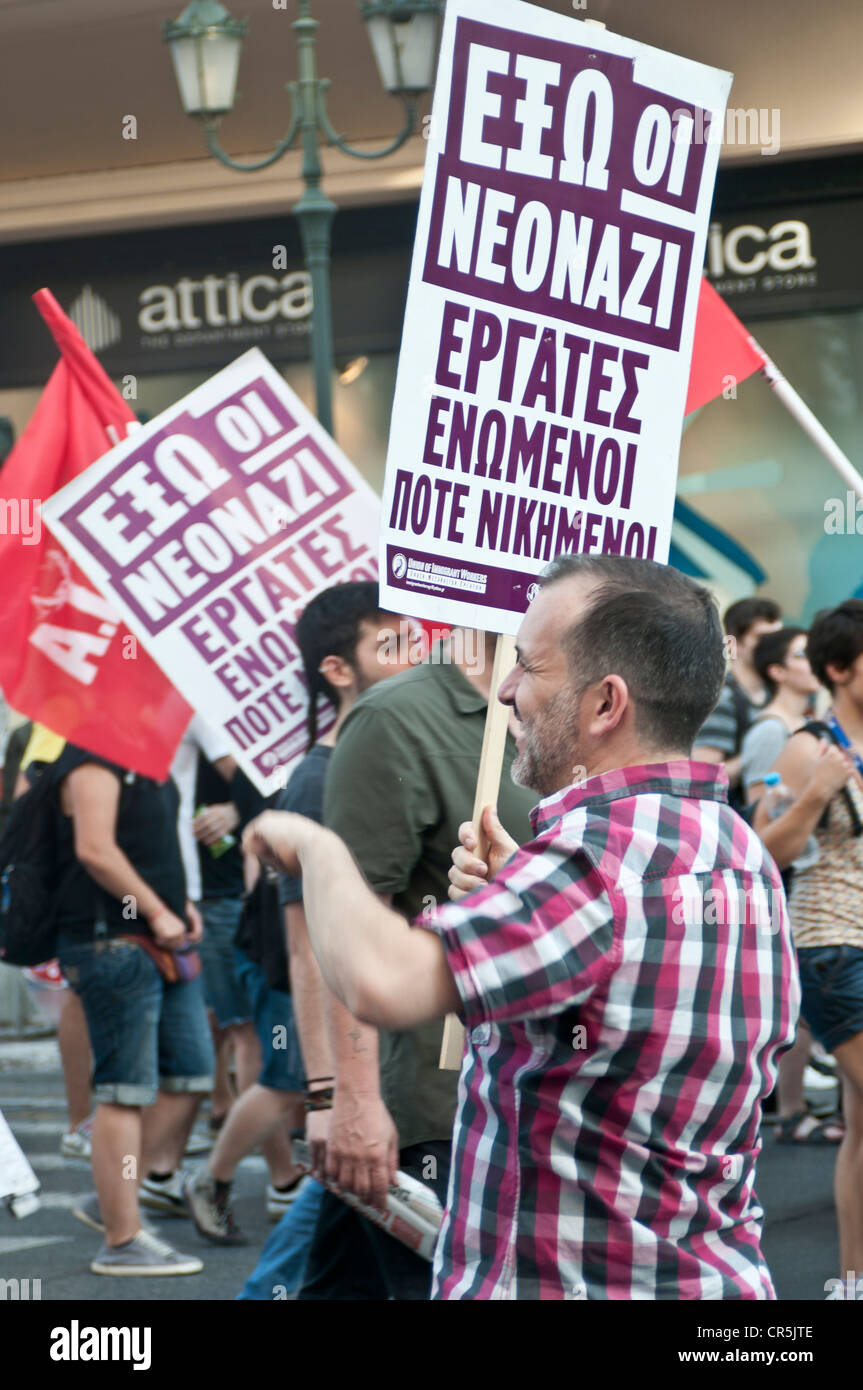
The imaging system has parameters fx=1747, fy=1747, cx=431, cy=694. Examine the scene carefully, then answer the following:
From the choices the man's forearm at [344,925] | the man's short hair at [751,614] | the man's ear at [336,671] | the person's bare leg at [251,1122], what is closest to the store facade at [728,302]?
the man's short hair at [751,614]

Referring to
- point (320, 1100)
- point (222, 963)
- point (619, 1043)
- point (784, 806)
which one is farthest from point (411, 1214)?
point (222, 963)

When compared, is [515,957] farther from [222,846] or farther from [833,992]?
[222,846]

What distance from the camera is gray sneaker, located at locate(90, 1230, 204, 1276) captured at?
511 cm

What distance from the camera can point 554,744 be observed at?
2018 millimetres

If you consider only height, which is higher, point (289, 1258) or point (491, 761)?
point (491, 761)

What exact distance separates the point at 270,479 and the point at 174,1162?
261cm

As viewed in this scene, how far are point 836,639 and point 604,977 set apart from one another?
330 cm

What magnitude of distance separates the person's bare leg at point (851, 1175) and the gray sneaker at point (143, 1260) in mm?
1895

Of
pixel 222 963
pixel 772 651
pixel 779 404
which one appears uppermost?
pixel 779 404

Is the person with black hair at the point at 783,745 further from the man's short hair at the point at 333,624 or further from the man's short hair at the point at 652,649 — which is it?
the man's short hair at the point at 652,649

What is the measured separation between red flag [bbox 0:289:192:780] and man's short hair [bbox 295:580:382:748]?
111 cm

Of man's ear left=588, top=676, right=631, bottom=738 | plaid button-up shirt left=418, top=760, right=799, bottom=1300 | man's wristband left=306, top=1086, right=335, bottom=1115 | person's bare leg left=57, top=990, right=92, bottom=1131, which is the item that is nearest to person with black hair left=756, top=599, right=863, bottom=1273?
man's wristband left=306, top=1086, right=335, bottom=1115
